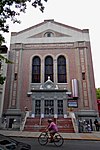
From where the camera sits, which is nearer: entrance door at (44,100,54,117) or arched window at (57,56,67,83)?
entrance door at (44,100,54,117)

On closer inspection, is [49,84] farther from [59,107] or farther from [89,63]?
[89,63]

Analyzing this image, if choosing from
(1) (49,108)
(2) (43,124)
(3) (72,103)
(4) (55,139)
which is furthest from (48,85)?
(4) (55,139)

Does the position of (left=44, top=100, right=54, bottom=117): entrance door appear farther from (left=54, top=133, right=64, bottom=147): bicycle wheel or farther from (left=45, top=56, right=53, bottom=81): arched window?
(left=54, top=133, right=64, bottom=147): bicycle wheel

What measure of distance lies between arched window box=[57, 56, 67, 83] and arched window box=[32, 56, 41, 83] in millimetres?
3013

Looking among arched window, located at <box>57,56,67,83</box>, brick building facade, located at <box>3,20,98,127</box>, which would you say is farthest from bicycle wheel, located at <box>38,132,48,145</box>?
arched window, located at <box>57,56,67,83</box>

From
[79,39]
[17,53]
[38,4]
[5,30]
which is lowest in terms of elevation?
[5,30]

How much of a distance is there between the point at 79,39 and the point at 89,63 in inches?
172

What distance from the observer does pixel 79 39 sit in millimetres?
24922

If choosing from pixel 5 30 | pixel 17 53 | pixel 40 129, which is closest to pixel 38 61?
pixel 17 53

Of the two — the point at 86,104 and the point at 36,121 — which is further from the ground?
the point at 86,104

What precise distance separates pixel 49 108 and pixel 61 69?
613cm

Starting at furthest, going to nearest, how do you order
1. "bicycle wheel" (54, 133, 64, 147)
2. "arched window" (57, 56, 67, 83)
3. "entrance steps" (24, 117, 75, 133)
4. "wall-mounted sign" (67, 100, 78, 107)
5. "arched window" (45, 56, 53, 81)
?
"arched window" (45, 56, 53, 81) < "arched window" (57, 56, 67, 83) < "wall-mounted sign" (67, 100, 78, 107) < "entrance steps" (24, 117, 75, 133) < "bicycle wheel" (54, 133, 64, 147)

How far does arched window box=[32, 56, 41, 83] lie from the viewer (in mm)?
23562

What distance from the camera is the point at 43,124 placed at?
61.6ft
